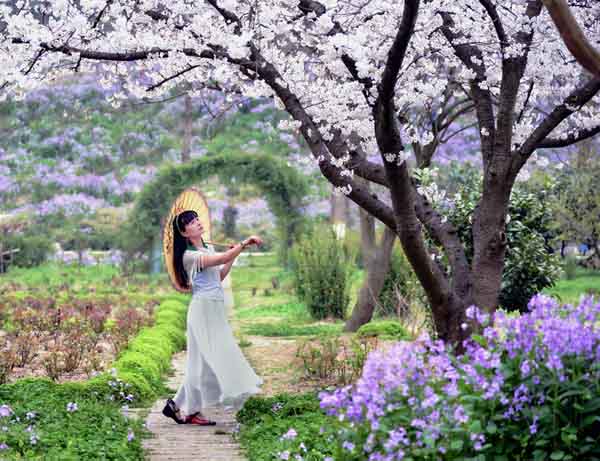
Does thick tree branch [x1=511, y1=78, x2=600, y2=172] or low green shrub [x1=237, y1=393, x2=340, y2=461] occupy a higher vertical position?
thick tree branch [x1=511, y1=78, x2=600, y2=172]

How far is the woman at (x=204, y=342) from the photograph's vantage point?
6148 mm

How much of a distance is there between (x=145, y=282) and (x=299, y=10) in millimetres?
11809

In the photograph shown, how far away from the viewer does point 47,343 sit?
967 cm

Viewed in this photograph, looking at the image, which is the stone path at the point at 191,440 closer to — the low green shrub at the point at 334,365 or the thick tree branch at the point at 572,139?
the low green shrub at the point at 334,365

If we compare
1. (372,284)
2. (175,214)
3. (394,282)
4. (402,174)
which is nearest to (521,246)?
(372,284)

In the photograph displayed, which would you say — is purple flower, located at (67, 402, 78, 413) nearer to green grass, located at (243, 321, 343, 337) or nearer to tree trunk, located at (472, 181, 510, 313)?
tree trunk, located at (472, 181, 510, 313)

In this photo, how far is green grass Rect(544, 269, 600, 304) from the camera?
15062 millimetres

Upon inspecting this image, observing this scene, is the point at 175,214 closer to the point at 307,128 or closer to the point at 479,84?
the point at 307,128

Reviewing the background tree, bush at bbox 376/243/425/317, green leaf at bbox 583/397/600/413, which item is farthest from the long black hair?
the background tree

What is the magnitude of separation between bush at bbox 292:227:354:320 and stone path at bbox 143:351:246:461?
6659 millimetres

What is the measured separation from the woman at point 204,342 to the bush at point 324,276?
6889 millimetres

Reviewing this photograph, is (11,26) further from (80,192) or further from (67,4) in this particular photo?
(80,192)

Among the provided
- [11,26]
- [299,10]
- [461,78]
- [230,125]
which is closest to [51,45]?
[11,26]

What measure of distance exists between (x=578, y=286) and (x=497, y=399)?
555 inches
